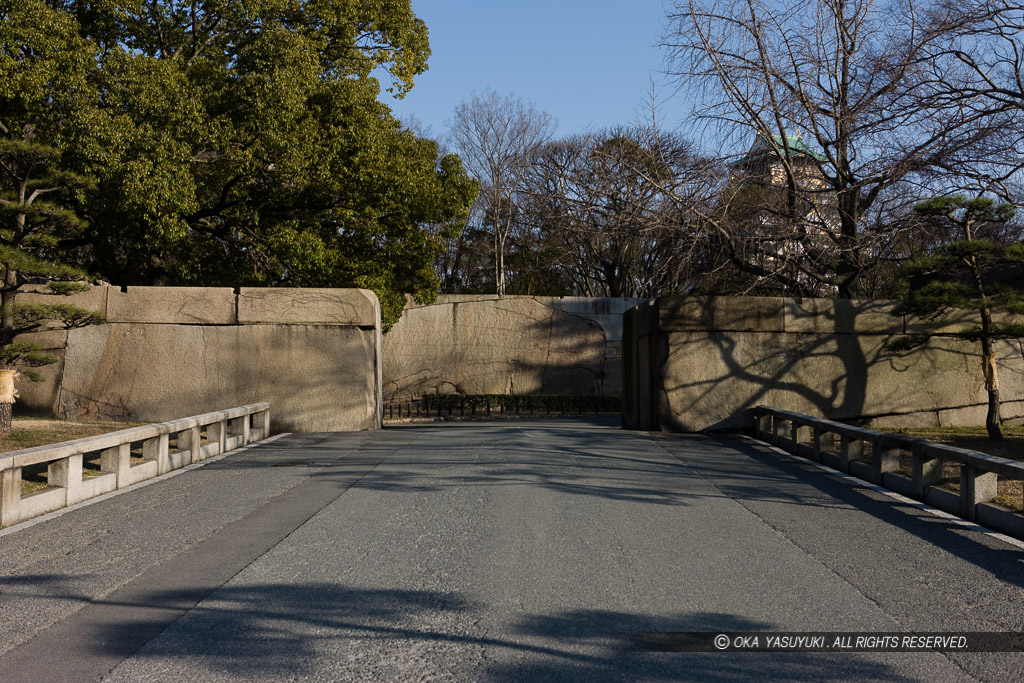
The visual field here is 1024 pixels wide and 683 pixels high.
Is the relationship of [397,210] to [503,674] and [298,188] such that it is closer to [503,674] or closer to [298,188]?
[298,188]

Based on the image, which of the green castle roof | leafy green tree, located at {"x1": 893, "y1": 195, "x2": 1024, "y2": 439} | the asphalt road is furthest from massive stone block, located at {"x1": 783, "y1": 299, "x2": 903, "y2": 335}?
the asphalt road

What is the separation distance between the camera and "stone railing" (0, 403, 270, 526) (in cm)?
716

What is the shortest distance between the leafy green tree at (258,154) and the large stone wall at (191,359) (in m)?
1.57

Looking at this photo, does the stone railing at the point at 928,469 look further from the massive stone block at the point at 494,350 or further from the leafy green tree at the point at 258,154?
the massive stone block at the point at 494,350

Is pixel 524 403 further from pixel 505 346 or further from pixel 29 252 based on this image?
pixel 29 252

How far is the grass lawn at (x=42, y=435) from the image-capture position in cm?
964

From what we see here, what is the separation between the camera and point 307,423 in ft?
55.0

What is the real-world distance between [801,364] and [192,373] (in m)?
11.7

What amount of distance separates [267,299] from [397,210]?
4322 mm

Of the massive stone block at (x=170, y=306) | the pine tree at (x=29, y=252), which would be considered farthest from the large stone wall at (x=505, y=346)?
the pine tree at (x=29, y=252)

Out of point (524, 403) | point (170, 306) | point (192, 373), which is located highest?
point (170, 306)

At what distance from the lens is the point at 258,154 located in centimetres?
1769

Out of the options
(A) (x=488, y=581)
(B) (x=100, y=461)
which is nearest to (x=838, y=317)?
(A) (x=488, y=581)

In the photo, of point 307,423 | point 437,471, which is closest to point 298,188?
point 307,423
